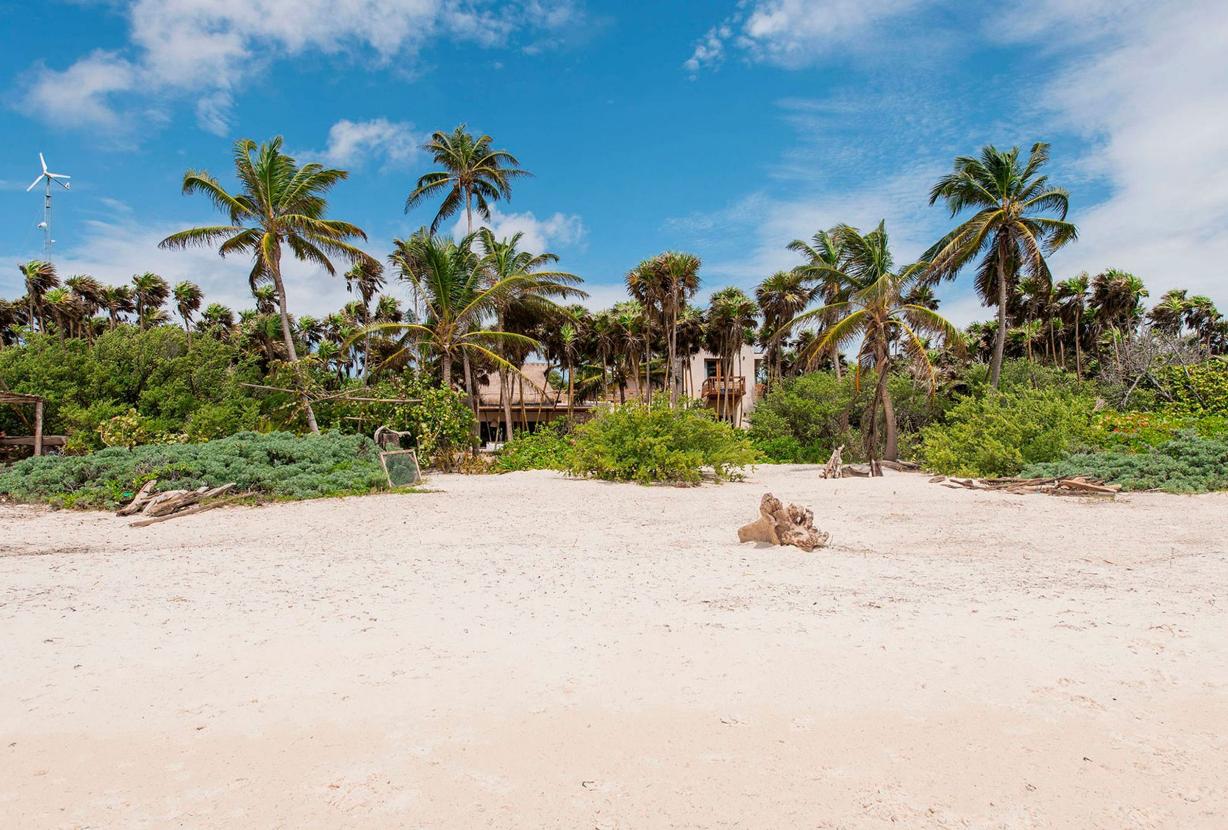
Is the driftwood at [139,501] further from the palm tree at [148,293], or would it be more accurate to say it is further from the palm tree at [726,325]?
the palm tree at [148,293]

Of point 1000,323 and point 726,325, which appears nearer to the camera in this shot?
point 1000,323

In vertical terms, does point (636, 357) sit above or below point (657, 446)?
above

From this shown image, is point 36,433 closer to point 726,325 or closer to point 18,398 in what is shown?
point 18,398

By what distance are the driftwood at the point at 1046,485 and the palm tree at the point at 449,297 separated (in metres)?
13.6

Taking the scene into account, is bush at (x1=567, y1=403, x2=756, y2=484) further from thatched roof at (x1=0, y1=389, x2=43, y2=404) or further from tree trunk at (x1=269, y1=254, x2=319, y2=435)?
thatched roof at (x1=0, y1=389, x2=43, y2=404)

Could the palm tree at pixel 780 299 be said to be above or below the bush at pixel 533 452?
above

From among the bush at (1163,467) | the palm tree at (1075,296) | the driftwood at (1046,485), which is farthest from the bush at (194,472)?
the palm tree at (1075,296)

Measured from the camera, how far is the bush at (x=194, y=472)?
11461 mm

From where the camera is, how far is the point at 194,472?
1169 centimetres

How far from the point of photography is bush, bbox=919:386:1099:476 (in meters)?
15.4

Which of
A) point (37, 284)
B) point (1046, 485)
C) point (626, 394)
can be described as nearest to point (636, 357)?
point (626, 394)

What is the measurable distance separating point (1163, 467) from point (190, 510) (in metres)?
17.1

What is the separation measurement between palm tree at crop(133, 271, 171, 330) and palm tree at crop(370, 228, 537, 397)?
26101mm

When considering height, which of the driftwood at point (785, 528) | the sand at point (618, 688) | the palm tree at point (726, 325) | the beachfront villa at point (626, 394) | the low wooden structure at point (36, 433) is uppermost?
the palm tree at point (726, 325)
